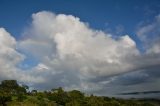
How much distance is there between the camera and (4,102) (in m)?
129

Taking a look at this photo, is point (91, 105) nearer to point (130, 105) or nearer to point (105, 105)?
point (105, 105)

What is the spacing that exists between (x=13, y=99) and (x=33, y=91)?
49.1 m

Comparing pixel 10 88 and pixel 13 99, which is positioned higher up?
pixel 10 88

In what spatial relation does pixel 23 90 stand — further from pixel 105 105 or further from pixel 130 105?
pixel 130 105

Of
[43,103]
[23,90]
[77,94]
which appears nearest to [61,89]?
[77,94]

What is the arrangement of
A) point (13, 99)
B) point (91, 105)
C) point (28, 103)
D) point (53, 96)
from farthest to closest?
point (53, 96) < point (91, 105) < point (13, 99) < point (28, 103)

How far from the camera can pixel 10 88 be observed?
643 ft

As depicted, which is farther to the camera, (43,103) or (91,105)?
(91,105)

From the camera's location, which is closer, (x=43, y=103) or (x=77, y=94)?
(x=43, y=103)

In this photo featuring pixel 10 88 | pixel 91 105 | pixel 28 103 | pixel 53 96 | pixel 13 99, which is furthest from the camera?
pixel 10 88

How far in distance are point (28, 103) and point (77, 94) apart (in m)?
60.1

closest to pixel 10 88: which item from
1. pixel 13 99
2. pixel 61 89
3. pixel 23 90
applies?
pixel 23 90

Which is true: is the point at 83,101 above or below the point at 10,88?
below

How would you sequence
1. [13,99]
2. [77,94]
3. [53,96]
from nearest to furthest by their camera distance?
1. [13,99]
2. [53,96]
3. [77,94]
